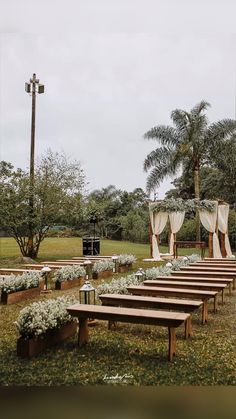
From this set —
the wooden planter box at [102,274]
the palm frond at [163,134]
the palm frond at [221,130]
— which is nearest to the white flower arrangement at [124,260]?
the wooden planter box at [102,274]

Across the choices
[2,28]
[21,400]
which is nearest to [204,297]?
[21,400]

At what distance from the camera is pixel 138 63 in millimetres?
4250

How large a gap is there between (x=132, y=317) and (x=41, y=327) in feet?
2.43

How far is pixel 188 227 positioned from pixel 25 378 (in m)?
14.2

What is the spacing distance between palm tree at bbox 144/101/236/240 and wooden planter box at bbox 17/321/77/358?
11499 mm

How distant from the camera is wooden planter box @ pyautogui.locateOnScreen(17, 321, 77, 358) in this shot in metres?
2.91

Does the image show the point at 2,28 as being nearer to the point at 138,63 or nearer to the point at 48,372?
the point at 138,63

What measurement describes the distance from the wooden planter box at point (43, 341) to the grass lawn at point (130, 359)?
0.06 metres

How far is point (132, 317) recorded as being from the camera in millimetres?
2922

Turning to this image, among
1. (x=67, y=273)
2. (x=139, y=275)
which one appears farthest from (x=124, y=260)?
(x=139, y=275)

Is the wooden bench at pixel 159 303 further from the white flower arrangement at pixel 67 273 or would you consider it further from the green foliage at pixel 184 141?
the green foliage at pixel 184 141

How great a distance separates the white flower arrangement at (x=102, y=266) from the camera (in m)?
7.41

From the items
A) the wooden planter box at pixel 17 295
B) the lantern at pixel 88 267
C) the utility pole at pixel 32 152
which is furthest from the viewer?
the utility pole at pixel 32 152

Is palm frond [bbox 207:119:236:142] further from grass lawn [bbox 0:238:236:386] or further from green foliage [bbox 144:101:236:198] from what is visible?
grass lawn [bbox 0:238:236:386]
